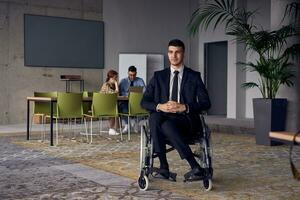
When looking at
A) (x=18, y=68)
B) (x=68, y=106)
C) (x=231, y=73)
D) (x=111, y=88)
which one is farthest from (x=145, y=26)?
(x=68, y=106)

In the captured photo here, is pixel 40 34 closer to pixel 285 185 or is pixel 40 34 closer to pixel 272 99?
pixel 272 99

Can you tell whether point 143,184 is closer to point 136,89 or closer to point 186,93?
point 186,93

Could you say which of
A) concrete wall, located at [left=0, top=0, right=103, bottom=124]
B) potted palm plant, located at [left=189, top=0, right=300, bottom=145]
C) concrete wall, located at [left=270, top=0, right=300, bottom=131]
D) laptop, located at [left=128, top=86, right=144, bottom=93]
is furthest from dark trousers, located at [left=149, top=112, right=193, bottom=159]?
concrete wall, located at [left=0, top=0, right=103, bottom=124]

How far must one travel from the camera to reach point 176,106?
3516mm

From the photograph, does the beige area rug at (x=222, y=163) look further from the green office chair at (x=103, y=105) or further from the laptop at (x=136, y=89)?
the laptop at (x=136, y=89)

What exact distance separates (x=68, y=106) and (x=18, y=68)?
13.4ft

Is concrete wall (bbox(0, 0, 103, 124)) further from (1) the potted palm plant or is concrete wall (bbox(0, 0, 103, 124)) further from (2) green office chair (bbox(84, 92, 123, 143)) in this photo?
(1) the potted palm plant

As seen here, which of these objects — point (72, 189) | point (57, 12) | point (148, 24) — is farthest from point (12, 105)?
point (72, 189)

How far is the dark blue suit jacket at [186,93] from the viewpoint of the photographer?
143 inches

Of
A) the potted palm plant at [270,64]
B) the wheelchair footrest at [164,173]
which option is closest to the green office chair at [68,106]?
the potted palm plant at [270,64]

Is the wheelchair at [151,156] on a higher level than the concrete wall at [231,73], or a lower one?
lower

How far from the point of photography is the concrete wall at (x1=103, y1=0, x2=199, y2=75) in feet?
37.6

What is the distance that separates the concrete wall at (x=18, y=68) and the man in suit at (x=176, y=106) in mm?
6847

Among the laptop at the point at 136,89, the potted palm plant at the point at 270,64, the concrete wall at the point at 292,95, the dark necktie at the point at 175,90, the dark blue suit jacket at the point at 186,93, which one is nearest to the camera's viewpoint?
the dark blue suit jacket at the point at 186,93
